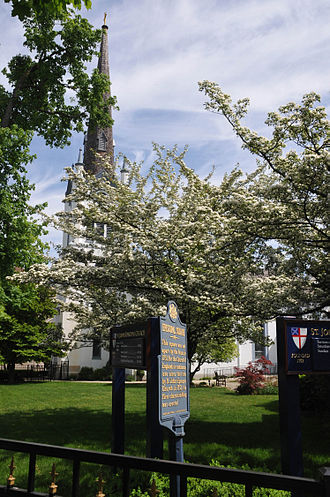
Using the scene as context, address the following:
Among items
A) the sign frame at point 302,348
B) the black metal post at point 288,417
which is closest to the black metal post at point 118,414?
the black metal post at point 288,417

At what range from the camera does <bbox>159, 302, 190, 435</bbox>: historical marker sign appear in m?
5.15

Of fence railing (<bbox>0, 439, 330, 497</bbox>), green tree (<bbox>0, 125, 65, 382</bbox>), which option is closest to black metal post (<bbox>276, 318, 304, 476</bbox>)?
fence railing (<bbox>0, 439, 330, 497</bbox>)

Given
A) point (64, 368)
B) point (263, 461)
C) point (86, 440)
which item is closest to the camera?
point (263, 461)

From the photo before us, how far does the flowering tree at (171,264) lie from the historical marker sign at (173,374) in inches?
154

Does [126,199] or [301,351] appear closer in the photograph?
[301,351]

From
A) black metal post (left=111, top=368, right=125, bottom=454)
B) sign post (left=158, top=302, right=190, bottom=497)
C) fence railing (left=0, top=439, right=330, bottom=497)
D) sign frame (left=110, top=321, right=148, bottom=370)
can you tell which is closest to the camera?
fence railing (left=0, top=439, right=330, bottom=497)

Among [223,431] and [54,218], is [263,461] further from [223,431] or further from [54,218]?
[54,218]

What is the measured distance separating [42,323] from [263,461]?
24347mm

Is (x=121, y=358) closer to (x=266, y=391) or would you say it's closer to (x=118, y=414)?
(x=118, y=414)

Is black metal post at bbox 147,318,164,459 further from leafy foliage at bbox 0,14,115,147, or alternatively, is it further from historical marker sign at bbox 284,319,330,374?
leafy foliage at bbox 0,14,115,147

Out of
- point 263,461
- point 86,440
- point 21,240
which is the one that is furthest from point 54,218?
point 263,461

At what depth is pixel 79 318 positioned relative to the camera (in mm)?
13969

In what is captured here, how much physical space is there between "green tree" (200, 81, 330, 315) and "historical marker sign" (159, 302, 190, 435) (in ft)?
14.1

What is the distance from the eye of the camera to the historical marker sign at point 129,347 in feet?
20.1
